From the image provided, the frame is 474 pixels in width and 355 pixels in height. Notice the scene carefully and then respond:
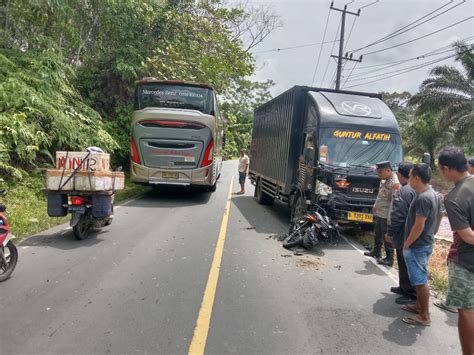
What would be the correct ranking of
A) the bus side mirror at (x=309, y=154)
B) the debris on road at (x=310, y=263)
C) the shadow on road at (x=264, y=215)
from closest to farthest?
1. the debris on road at (x=310, y=263)
2. the bus side mirror at (x=309, y=154)
3. the shadow on road at (x=264, y=215)

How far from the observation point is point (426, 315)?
14.5 ft

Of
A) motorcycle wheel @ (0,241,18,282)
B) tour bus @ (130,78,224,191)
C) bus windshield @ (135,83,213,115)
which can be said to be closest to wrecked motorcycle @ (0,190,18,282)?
motorcycle wheel @ (0,241,18,282)

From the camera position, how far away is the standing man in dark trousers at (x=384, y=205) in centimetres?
677

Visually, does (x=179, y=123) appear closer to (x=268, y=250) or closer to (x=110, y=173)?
(x=110, y=173)

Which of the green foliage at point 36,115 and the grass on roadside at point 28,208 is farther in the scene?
the green foliage at point 36,115

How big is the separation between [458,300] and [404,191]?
225 cm

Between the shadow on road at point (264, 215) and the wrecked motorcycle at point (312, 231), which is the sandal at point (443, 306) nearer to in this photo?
the wrecked motorcycle at point (312, 231)

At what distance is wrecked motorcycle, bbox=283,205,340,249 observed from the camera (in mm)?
7375

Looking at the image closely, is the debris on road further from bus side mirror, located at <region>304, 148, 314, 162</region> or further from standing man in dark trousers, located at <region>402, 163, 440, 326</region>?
bus side mirror, located at <region>304, 148, 314, 162</region>

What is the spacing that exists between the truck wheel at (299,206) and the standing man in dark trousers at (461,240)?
17.5 ft

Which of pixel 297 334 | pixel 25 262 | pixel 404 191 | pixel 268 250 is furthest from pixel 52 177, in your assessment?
pixel 404 191

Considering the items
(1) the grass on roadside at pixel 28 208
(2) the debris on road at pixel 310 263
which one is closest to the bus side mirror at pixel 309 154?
(2) the debris on road at pixel 310 263

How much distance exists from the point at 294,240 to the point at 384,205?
5.65ft

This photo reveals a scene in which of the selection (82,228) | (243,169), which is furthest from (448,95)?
(82,228)
